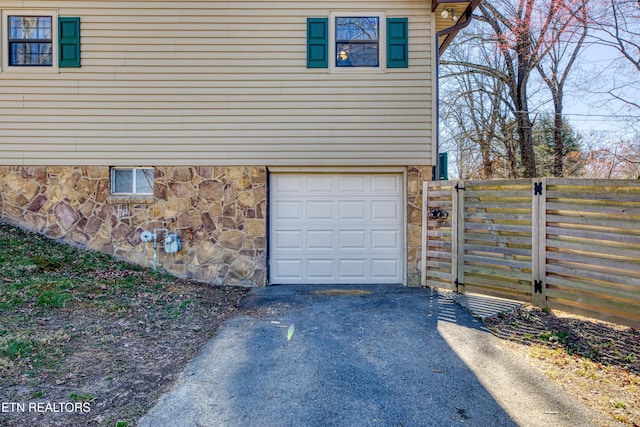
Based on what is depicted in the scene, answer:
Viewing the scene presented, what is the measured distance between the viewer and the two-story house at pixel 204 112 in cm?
621

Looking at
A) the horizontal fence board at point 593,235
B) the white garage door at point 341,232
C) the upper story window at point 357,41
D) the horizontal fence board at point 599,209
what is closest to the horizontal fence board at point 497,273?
the horizontal fence board at point 593,235

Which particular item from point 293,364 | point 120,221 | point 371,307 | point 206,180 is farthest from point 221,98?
point 293,364

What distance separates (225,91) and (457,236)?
4499 mm

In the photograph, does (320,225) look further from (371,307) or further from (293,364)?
(293,364)

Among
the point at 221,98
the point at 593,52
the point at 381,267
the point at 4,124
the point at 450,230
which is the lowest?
the point at 381,267

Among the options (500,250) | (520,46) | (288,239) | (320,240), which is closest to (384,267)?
(320,240)

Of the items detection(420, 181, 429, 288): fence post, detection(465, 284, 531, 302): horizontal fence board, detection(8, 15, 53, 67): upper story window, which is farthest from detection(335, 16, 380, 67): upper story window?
detection(8, 15, 53, 67): upper story window

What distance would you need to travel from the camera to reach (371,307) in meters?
5.03

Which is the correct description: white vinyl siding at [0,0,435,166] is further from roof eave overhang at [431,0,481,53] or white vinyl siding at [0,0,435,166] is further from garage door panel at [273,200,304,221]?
garage door panel at [273,200,304,221]

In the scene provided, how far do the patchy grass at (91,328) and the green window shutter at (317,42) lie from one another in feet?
13.3

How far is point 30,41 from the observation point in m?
6.28

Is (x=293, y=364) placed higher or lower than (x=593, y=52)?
lower

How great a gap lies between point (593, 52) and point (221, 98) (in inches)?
361

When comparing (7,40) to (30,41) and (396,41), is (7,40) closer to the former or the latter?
(30,41)
